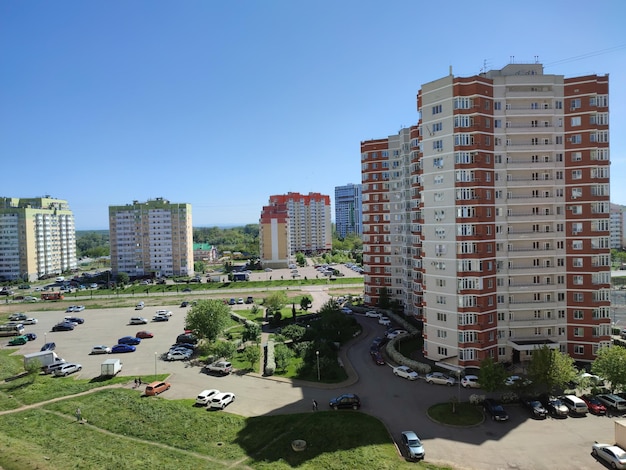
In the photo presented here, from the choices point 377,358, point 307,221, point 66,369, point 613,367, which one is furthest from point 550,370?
point 307,221

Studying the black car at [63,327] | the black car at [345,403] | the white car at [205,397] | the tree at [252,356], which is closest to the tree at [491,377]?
the black car at [345,403]

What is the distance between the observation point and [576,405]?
3316 cm

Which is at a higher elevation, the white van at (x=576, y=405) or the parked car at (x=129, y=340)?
the parked car at (x=129, y=340)

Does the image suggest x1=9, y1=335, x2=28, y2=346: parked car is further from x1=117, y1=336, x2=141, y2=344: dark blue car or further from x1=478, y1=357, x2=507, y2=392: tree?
x1=478, y1=357, x2=507, y2=392: tree

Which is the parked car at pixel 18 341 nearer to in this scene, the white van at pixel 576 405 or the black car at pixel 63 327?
the black car at pixel 63 327

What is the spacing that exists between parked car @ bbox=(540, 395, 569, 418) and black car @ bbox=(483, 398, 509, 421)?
3.86 m

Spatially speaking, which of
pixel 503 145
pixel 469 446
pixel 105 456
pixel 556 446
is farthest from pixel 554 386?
pixel 105 456

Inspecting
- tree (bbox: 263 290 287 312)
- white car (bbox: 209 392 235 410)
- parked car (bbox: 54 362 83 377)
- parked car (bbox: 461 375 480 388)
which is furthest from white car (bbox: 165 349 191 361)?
parked car (bbox: 461 375 480 388)

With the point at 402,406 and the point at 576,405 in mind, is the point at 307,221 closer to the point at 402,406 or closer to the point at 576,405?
the point at 402,406

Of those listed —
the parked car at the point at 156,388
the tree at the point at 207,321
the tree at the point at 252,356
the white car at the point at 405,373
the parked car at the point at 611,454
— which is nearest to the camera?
the parked car at the point at 611,454

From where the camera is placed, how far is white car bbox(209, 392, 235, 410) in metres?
34.7

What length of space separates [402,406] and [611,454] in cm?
1450

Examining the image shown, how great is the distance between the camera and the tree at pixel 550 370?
1367 inches

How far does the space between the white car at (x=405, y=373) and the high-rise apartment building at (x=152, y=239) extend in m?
101
